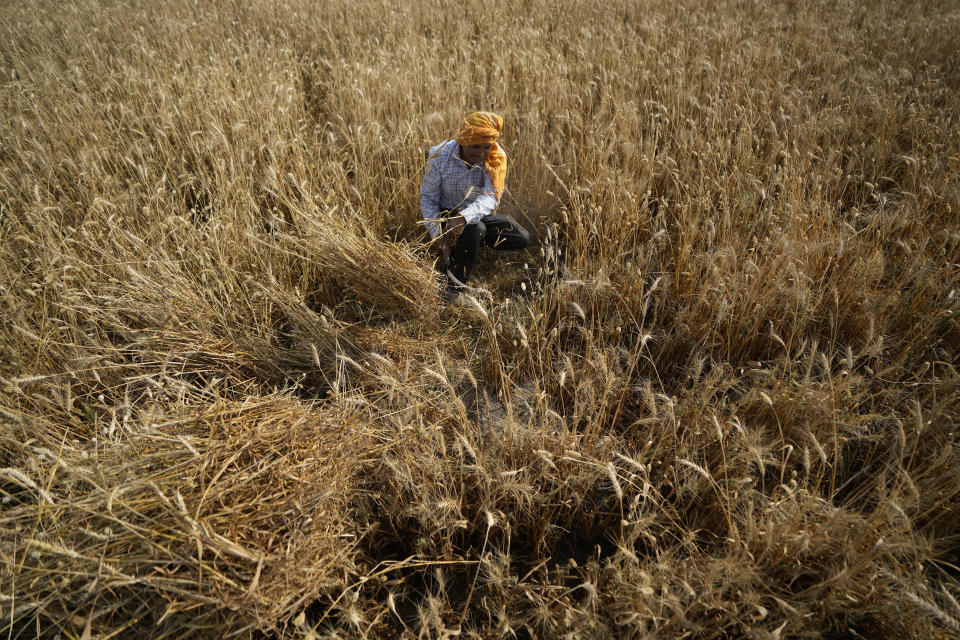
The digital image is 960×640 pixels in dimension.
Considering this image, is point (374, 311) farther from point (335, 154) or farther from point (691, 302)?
point (691, 302)

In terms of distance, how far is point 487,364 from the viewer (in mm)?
2156

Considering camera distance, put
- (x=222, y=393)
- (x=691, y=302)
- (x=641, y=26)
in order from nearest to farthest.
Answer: (x=222, y=393) → (x=691, y=302) → (x=641, y=26)

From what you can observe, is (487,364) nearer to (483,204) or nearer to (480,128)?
(483,204)

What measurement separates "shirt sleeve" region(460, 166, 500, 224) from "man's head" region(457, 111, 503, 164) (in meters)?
0.22

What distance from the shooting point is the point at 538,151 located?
3197 millimetres

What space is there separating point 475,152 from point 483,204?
278 millimetres

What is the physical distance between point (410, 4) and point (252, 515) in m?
6.20

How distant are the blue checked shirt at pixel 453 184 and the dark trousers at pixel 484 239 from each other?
97mm

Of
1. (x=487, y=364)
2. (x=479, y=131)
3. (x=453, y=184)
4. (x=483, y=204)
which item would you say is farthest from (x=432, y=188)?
(x=487, y=364)

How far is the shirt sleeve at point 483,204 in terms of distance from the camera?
2493 mm

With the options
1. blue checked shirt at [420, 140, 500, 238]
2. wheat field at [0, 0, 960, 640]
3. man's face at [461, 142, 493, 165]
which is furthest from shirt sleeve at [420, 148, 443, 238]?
wheat field at [0, 0, 960, 640]

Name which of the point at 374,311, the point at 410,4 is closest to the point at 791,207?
the point at 374,311

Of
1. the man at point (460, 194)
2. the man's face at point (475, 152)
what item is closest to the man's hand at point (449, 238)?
the man at point (460, 194)

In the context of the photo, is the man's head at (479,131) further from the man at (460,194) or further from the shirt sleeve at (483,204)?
the shirt sleeve at (483,204)
